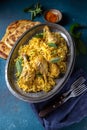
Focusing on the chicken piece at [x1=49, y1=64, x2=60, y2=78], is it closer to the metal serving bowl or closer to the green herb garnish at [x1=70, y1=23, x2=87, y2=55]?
the metal serving bowl

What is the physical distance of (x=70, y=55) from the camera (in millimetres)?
1481

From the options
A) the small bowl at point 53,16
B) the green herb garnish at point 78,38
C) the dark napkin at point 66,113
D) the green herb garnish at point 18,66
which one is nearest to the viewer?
the dark napkin at point 66,113

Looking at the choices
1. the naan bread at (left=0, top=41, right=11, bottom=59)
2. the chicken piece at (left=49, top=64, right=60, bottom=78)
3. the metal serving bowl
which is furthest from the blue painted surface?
the chicken piece at (left=49, top=64, right=60, bottom=78)

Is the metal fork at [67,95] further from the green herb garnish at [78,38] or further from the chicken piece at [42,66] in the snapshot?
the green herb garnish at [78,38]

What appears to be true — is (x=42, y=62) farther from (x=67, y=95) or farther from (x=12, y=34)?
(x=12, y=34)

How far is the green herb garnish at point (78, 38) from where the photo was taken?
1.66 meters

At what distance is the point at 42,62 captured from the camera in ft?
4.69

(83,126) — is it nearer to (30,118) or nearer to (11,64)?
(30,118)

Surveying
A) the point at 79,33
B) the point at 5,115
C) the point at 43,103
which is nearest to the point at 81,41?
the point at 79,33

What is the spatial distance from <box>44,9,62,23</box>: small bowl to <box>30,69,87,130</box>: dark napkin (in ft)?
1.91

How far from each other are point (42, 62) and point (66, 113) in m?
0.29

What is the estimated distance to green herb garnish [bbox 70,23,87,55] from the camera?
5.45 ft

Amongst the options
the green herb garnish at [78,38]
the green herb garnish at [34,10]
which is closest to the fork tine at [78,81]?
the green herb garnish at [78,38]

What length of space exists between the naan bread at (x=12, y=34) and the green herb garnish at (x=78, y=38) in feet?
0.91
